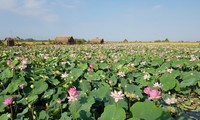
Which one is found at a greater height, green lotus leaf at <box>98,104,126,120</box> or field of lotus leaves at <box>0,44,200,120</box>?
green lotus leaf at <box>98,104,126,120</box>

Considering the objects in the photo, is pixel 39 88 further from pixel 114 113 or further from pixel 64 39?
pixel 64 39

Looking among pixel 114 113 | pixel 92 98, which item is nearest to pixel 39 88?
pixel 92 98

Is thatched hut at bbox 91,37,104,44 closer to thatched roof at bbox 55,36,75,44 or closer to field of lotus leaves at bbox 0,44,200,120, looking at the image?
thatched roof at bbox 55,36,75,44

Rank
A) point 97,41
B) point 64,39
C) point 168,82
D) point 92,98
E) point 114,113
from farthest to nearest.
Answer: point 97,41, point 64,39, point 168,82, point 92,98, point 114,113

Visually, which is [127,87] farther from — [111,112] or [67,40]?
[67,40]

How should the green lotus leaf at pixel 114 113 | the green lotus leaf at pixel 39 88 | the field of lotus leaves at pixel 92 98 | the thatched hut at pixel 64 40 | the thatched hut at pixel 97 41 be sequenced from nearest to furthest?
1. the green lotus leaf at pixel 114 113
2. the field of lotus leaves at pixel 92 98
3. the green lotus leaf at pixel 39 88
4. the thatched hut at pixel 64 40
5. the thatched hut at pixel 97 41

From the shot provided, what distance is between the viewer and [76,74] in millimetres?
3670

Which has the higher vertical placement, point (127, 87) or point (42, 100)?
point (127, 87)

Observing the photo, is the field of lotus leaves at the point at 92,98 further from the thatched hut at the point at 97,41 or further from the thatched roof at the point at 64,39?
the thatched hut at the point at 97,41

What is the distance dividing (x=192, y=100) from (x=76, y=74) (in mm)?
1900

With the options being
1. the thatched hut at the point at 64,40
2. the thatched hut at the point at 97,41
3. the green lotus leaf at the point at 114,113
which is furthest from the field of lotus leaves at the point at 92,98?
the thatched hut at the point at 97,41

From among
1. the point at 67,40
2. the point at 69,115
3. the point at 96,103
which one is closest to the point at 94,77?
the point at 96,103

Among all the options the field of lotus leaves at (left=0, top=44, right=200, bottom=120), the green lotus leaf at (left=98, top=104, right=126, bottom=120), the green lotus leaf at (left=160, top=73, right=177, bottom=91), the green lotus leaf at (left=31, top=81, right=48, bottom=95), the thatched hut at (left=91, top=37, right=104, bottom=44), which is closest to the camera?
the green lotus leaf at (left=98, top=104, right=126, bottom=120)

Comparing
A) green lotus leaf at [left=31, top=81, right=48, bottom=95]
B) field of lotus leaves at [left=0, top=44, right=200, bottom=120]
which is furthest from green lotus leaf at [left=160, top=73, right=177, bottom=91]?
green lotus leaf at [left=31, top=81, right=48, bottom=95]
